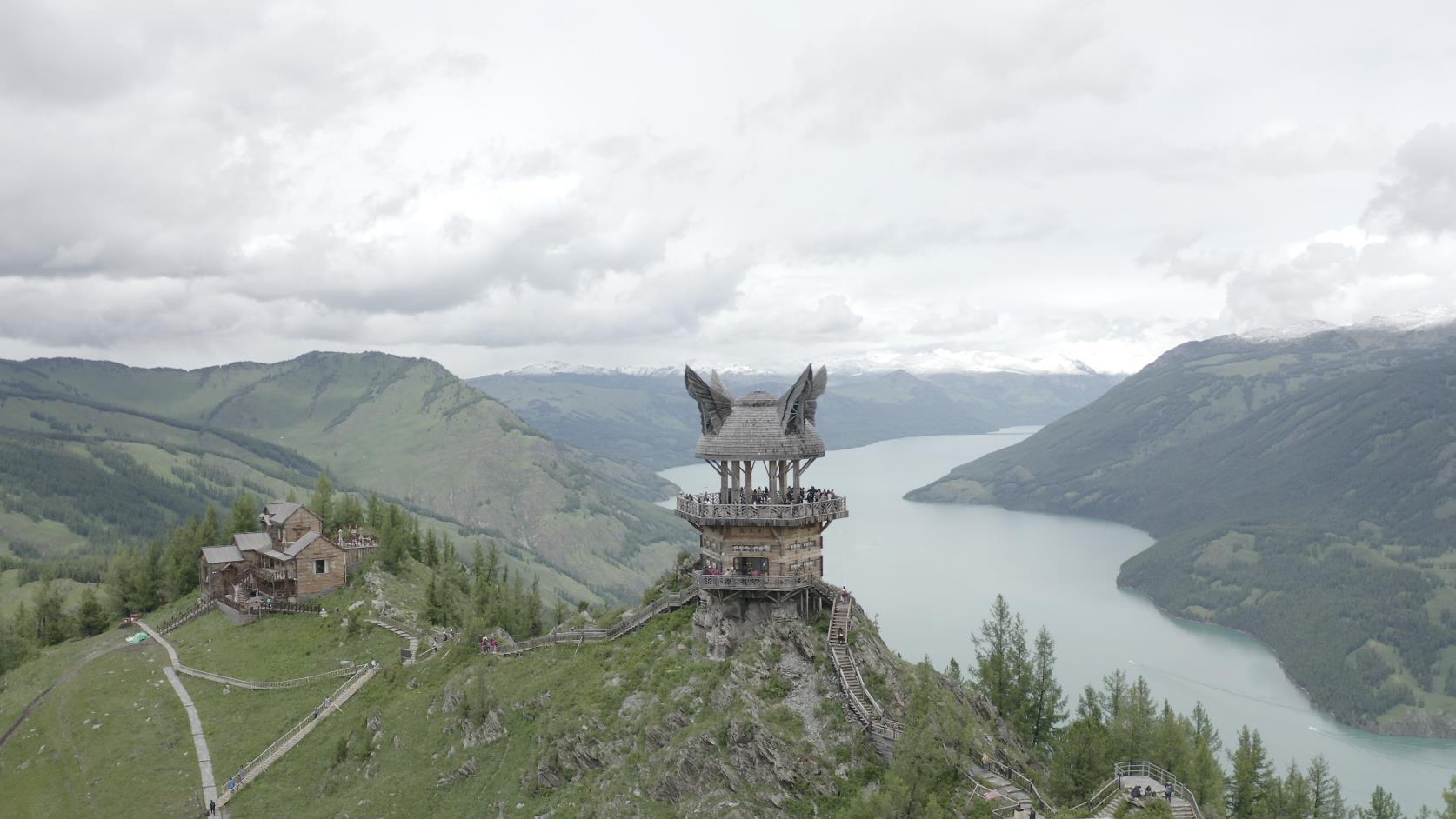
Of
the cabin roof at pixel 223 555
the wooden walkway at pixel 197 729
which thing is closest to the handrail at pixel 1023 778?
the wooden walkway at pixel 197 729

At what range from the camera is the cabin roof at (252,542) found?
3482 inches

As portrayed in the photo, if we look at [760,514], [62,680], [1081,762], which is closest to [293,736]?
[62,680]

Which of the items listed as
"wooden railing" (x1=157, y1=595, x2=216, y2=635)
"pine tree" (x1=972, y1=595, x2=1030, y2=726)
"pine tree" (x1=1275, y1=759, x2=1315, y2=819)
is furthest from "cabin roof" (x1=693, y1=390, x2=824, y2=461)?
"wooden railing" (x1=157, y1=595, x2=216, y2=635)

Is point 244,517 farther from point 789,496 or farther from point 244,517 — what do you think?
point 789,496

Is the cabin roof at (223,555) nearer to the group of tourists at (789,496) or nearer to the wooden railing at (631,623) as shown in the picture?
the wooden railing at (631,623)

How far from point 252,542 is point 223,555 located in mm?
3040

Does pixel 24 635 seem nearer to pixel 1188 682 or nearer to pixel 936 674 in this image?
pixel 936 674

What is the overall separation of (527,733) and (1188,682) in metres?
172

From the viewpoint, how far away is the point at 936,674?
5141 cm

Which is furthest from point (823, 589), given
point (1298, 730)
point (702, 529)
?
point (1298, 730)

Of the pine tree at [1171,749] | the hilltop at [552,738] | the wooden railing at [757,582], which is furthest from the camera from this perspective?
the pine tree at [1171,749]

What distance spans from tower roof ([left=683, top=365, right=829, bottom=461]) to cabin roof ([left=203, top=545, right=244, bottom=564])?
62.9 meters

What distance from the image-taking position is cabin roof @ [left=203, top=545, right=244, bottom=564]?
285ft

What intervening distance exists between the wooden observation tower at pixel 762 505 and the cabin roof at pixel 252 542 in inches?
2362
